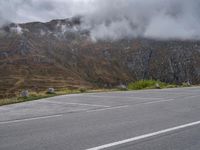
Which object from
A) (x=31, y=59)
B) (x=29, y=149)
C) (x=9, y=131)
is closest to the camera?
(x=29, y=149)

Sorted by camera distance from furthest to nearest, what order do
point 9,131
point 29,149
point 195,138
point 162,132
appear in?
1. point 9,131
2. point 162,132
3. point 195,138
4. point 29,149

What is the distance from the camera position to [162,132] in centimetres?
759

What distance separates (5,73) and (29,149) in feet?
536

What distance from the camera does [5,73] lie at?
164000mm

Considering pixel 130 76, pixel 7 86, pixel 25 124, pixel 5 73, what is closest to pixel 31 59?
pixel 5 73

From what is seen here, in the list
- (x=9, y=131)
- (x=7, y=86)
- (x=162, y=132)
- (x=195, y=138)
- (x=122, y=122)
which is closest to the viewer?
(x=195, y=138)

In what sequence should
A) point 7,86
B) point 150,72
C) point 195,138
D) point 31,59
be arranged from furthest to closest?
point 150,72
point 31,59
point 7,86
point 195,138

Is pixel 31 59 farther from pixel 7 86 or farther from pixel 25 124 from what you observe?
pixel 25 124

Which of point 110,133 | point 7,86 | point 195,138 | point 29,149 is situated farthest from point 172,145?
point 7,86

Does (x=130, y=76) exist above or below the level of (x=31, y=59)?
below

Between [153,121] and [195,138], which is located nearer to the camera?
[195,138]

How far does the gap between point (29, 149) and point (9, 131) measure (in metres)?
2.21

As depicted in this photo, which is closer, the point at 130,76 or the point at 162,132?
the point at 162,132

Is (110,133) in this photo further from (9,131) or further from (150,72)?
(150,72)
